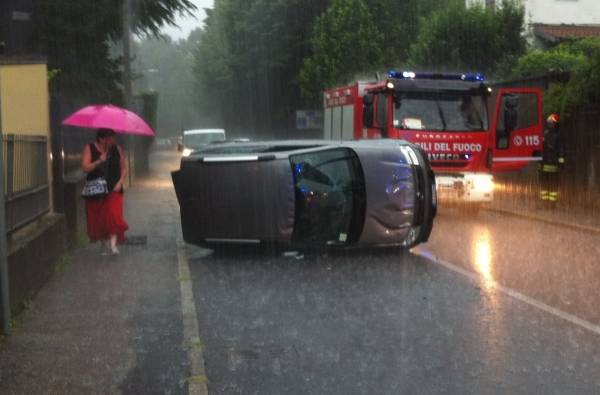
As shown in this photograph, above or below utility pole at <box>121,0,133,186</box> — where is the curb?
below

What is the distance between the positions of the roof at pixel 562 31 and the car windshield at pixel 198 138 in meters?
13.8

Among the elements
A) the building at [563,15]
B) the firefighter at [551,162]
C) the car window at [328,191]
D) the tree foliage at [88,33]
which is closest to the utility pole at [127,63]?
the tree foliage at [88,33]

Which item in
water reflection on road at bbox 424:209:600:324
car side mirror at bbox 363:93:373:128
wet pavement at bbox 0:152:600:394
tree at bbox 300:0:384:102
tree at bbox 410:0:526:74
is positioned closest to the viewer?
wet pavement at bbox 0:152:600:394

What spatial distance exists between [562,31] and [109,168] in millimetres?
31660

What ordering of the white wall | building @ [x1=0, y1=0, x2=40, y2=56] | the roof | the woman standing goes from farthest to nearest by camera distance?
the white wall < the roof < building @ [x1=0, y1=0, x2=40, y2=56] < the woman standing

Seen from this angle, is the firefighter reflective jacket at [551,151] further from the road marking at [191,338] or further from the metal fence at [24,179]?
the metal fence at [24,179]

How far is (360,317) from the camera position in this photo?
28.5 feet

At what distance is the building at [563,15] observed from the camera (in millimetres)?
41000

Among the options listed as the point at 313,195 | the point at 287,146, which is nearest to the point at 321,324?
the point at 313,195

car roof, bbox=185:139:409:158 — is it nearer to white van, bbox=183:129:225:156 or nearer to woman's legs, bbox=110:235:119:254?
woman's legs, bbox=110:235:119:254

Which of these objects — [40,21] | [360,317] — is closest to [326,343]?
[360,317]

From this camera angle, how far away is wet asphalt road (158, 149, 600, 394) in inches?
259

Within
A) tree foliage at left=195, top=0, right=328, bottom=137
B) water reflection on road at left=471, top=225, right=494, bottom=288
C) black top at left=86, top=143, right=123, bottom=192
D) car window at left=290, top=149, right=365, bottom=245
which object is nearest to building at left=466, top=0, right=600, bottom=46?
tree foliage at left=195, top=0, right=328, bottom=137

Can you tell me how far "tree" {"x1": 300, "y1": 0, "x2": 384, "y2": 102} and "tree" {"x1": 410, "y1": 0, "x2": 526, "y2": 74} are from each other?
23.6ft
